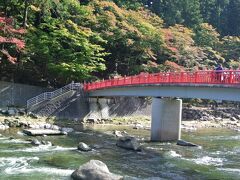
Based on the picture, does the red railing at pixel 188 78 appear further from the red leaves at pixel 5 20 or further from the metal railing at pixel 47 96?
the red leaves at pixel 5 20

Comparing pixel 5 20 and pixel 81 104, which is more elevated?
pixel 5 20

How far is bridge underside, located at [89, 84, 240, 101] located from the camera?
79.1ft

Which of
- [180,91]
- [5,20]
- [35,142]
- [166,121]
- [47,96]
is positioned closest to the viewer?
[35,142]

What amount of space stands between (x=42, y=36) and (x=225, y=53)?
36.4m

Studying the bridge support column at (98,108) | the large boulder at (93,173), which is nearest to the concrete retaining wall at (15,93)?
the bridge support column at (98,108)

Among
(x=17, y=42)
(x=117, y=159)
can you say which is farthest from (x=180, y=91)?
(x=17, y=42)

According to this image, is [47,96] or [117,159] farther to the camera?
[47,96]

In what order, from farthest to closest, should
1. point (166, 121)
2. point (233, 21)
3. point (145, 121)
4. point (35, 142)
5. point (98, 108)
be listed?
point (233, 21), point (145, 121), point (98, 108), point (166, 121), point (35, 142)

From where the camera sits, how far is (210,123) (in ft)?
168

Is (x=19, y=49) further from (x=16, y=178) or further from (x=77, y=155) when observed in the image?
(x=16, y=178)

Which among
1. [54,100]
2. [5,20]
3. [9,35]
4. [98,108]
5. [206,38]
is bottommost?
[98,108]

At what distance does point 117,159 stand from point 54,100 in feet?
60.3

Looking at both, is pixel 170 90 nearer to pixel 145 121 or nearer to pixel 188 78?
pixel 188 78

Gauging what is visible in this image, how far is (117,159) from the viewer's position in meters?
23.2
